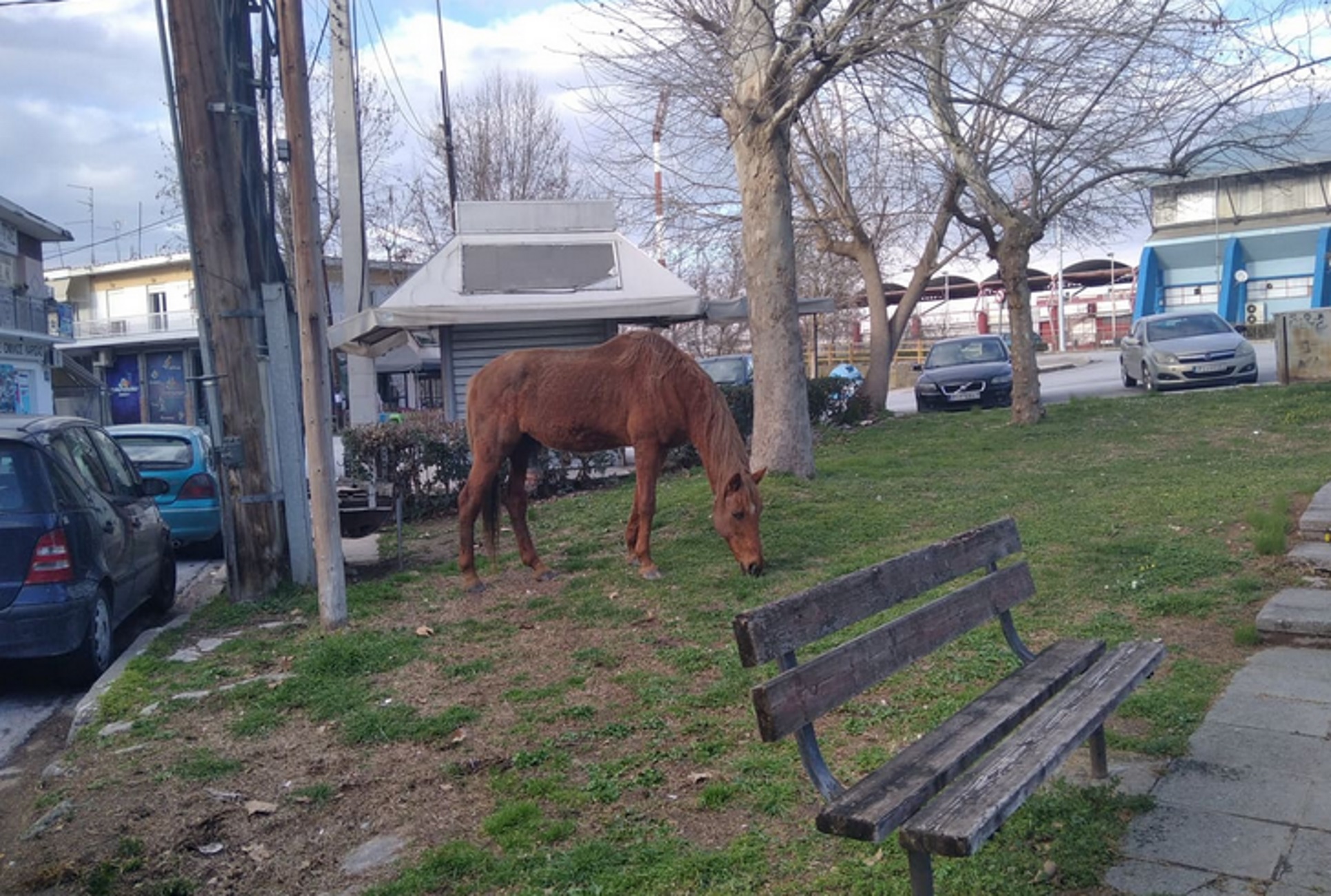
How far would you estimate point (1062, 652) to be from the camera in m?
4.70

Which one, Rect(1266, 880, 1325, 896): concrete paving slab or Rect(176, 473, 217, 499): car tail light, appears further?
Rect(176, 473, 217, 499): car tail light

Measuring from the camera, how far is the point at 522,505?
945cm

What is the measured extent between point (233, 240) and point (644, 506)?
12.3ft

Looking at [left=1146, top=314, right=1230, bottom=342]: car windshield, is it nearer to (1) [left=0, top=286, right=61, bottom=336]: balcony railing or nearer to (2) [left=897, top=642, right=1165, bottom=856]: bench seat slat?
(2) [left=897, top=642, right=1165, bottom=856]: bench seat slat

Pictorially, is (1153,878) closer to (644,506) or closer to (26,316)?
(644,506)

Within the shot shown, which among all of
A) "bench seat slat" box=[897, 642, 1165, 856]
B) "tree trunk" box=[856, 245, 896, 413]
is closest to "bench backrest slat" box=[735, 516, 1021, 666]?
"bench seat slat" box=[897, 642, 1165, 856]

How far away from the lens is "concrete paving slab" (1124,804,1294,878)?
3551mm

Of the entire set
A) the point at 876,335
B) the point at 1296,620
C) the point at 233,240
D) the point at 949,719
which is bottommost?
the point at 1296,620

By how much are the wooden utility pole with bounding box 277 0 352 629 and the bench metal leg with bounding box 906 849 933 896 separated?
5.40 metres

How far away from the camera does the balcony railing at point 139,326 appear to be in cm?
5353

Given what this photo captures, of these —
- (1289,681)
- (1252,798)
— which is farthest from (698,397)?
(1252,798)

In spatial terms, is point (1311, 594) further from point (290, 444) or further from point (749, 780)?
point (290, 444)

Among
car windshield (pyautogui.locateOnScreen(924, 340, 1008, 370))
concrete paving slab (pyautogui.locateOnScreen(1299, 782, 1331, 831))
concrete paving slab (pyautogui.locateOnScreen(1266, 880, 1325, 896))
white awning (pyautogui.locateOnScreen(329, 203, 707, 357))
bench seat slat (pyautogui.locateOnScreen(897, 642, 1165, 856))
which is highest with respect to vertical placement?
Answer: white awning (pyautogui.locateOnScreen(329, 203, 707, 357))

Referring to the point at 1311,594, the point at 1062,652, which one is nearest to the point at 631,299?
the point at 1311,594
